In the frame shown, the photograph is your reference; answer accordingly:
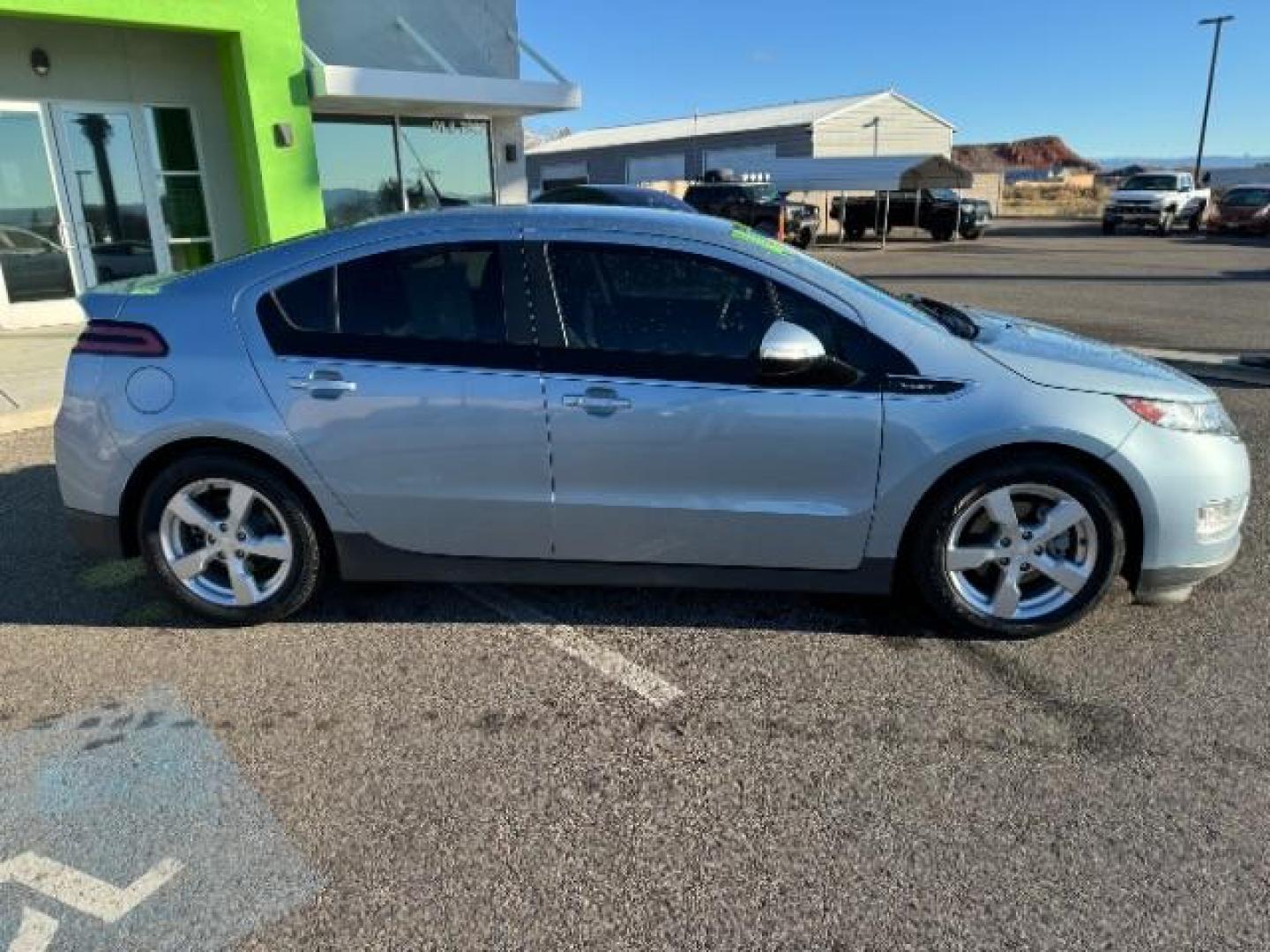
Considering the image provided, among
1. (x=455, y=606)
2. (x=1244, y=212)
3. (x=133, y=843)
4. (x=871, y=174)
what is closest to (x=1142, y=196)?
(x=1244, y=212)

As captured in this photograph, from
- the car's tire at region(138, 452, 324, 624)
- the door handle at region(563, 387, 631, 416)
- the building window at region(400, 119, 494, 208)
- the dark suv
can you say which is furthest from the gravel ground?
the dark suv

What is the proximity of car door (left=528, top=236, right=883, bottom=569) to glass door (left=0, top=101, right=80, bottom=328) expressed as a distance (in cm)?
923

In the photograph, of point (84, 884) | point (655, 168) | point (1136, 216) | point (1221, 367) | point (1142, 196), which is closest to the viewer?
point (84, 884)

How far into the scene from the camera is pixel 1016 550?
127 inches

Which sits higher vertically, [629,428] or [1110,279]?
[629,428]

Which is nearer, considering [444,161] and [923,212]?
[444,161]

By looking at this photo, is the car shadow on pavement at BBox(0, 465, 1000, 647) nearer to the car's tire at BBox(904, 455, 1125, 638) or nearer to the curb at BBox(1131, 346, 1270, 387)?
the car's tire at BBox(904, 455, 1125, 638)

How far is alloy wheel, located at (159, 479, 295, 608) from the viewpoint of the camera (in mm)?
3428

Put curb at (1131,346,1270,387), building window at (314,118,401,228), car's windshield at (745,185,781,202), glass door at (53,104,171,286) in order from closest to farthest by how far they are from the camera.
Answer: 1. curb at (1131,346,1270,387)
2. glass door at (53,104,171,286)
3. building window at (314,118,401,228)
4. car's windshield at (745,185,781,202)

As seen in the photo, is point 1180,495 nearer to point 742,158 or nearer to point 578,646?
point 578,646

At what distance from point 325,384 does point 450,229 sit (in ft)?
2.46

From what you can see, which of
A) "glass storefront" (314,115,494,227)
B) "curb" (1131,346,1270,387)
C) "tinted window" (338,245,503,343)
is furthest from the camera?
"glass storefront" (314,115,494,227)

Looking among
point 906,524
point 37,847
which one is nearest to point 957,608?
point 906,524

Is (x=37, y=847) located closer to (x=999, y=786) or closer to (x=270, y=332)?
(x=270, y=332)
